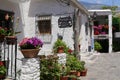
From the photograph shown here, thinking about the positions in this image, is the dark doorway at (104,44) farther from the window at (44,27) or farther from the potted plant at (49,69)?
the potted plant at (49,69)

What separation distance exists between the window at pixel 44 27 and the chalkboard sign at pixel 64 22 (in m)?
0.95

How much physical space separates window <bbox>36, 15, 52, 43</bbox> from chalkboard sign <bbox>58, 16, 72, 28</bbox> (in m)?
0.95

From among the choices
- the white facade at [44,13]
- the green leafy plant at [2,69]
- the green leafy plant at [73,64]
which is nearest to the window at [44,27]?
the white facade at [44,13]

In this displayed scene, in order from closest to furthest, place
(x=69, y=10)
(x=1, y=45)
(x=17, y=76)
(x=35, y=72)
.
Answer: (x=35, y=72)
(x=17, y=76)
(x=1, y=45)
(x=69, y=10)

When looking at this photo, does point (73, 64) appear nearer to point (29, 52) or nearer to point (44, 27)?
point (44, 27)

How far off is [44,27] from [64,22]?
1.40 m

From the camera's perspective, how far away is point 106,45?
29.5 metres

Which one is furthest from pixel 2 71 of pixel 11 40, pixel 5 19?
pixel 5 19

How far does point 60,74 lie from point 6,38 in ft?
6.61

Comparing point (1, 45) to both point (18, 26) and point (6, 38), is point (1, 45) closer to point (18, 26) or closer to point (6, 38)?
point (6, 38)

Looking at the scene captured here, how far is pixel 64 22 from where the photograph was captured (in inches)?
590

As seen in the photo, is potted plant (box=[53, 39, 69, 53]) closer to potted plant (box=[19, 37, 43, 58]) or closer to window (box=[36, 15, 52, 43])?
window (box=[36, 15, 52, 43])

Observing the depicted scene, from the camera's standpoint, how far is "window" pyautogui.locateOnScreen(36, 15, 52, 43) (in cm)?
1585

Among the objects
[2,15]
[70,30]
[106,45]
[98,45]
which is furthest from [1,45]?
[106,45]
